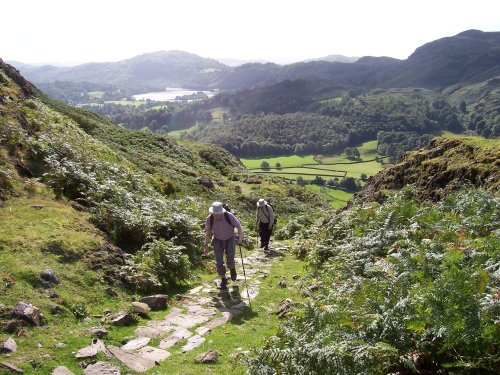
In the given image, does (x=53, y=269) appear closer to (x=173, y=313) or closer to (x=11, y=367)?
(x=173, y=313)

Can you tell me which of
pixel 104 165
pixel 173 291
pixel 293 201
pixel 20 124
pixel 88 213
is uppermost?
pixel 20 124

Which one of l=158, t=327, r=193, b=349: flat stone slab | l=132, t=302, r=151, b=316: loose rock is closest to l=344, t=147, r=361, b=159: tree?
l=132, t=302, r=151, b=316: loose rock

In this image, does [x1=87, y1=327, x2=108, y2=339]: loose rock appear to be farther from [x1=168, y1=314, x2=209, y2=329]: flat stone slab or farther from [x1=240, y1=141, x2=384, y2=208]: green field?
[x1=240, y1=141, x2=384, y2=208]: green field

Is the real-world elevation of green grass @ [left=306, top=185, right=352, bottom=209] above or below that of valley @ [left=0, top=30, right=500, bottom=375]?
below

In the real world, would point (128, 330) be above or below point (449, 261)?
below

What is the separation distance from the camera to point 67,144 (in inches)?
661

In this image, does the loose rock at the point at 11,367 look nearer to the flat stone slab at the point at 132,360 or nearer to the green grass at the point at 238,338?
the flat stone slab at the point at 132,360

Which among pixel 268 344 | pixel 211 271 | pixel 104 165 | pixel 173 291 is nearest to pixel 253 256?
pixel 211 271

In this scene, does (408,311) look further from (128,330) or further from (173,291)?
(173,291)

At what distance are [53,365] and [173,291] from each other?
5.10 m

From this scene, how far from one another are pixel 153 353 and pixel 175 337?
89 cm

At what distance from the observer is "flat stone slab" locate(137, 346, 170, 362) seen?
7.61 m

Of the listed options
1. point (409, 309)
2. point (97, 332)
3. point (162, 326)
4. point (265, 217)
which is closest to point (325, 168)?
point (265, 217)

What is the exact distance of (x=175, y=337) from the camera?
8633 mm
